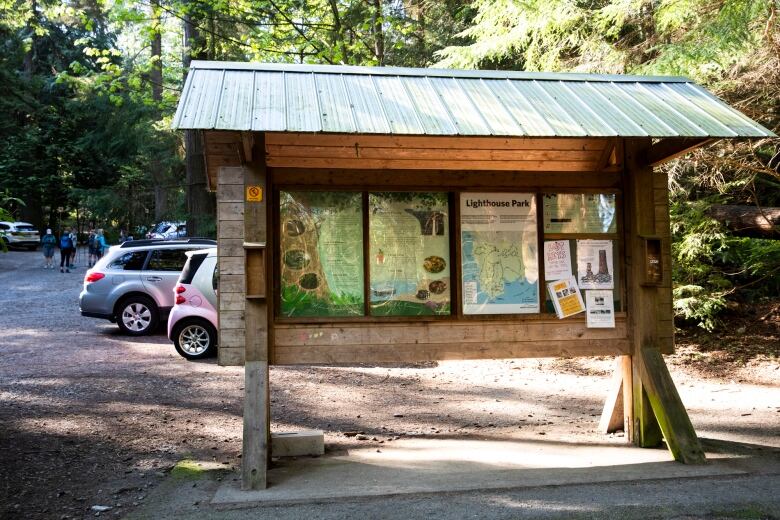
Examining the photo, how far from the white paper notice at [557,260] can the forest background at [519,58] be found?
3.71 metres

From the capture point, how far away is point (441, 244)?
19.4ft

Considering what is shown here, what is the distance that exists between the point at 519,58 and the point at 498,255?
8.11 metres

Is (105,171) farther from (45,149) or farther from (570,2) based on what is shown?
(570,2)

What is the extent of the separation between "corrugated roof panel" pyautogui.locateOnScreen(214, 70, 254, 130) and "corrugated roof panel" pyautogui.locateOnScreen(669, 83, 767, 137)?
3.75m

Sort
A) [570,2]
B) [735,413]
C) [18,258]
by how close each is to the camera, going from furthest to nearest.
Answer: [18,258] → [570,2] → [735,413]

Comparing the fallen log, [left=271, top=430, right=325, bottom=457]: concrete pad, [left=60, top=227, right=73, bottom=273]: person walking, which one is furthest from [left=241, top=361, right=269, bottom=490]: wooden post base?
[left=60, top=227, right=73, bottom=273]: person walking

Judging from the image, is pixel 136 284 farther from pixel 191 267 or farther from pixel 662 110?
pixel 662 110

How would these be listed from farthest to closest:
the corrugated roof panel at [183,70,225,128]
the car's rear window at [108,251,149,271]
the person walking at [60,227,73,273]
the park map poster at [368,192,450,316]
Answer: the person walking at [60,227,73,273] < the car's rear window at [108,251,149,271] < the park map poster at [368,192,450,316] < the corrugated roof panel at [183,70,225,128]

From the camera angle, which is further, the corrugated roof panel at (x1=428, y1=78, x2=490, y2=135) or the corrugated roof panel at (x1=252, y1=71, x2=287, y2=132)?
the corrugated roof panel at (x1=428, y1=78, x2=490, y2=135)

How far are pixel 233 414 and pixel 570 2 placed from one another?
7977mm

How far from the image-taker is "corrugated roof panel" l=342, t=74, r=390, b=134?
191 inches

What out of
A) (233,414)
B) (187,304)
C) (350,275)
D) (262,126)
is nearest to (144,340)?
(187,304)

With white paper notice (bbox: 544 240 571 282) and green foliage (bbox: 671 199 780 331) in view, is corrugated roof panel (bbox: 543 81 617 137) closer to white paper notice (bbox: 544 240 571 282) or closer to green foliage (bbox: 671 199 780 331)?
white paper notice (bbox: 544 240 571 282)

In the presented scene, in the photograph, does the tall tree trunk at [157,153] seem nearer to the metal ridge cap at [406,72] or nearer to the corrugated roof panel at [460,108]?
the metal ridge cap at [406,72]
